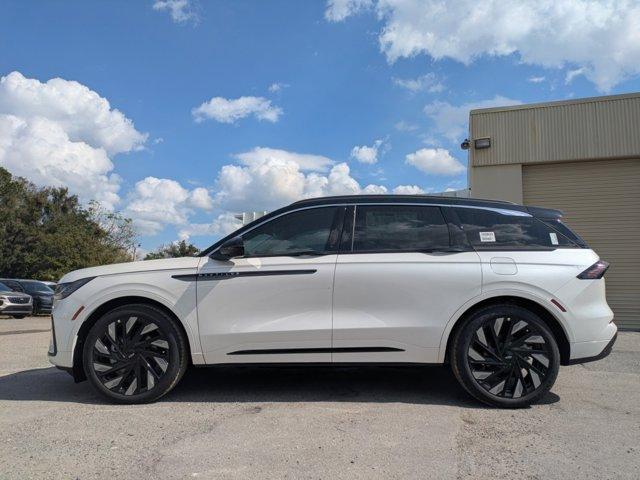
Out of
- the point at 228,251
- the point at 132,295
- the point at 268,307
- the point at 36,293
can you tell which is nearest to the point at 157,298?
the point at 132,295

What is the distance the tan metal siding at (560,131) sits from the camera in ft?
37.5

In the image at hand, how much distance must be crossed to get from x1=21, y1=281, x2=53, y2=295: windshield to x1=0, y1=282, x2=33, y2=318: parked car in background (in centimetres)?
154

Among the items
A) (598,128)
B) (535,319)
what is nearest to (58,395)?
(535,319)

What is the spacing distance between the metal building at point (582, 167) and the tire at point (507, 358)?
28.0 feet

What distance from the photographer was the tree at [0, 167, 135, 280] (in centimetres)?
4084

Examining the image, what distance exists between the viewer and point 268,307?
176 inches

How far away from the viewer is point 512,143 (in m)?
12.2

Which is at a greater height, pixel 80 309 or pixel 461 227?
pixel 461 227

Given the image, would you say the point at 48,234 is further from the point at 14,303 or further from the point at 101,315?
the point at 101,315

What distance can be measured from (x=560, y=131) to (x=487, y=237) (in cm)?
860

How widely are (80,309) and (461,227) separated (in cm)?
352

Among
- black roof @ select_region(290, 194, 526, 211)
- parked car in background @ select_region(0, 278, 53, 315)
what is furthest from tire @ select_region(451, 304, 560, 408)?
parked car in background @ select_region(0, 278, 53, 315)

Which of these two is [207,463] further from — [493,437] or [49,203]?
[49,203]

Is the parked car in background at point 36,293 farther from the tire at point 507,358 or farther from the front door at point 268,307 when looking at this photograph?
the tire at point 507,358
